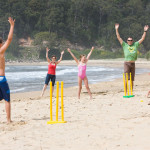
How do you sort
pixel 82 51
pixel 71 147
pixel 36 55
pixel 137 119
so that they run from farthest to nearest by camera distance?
pixel 82 51 < pixel 36 55 < pixel 137 119 < pixel 71 147

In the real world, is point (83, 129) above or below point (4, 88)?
below

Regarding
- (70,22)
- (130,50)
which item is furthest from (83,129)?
(70,22)

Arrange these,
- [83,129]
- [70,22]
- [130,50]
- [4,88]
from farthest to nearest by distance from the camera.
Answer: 1. [70,22]
2. [130,50]
3. [4,88]
4. [83,129]

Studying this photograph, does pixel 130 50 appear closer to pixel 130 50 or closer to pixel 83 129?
pixel 130 50

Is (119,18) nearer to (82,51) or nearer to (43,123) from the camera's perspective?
(82,51)

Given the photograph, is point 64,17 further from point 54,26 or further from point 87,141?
point 87,141

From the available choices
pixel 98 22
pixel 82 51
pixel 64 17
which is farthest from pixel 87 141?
pixel 98 22

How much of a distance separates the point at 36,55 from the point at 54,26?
1044 cm

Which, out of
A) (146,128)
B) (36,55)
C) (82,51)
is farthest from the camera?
(82,51)

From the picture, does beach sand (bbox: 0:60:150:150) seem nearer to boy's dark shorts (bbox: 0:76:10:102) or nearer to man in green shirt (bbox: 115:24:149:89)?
boy's dark shorts (bbox: 0:76:10:102)

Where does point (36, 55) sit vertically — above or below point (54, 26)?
below

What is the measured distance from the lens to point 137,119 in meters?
7.33

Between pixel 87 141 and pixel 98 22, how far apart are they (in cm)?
8272

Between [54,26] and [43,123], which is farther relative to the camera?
[54,26]
